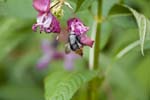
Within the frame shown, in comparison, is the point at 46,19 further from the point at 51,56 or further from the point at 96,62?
the point at 51,56

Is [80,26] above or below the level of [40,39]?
above

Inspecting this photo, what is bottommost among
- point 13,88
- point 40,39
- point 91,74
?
point 13,88

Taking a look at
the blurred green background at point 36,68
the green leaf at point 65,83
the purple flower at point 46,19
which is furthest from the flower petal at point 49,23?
the blurred green background at point 36,68

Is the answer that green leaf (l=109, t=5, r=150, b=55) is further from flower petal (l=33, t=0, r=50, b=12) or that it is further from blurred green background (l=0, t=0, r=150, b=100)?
blurred green background (l=0, t=0, r=150, b=100)

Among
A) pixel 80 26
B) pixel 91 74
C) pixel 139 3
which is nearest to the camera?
pixel 80 26

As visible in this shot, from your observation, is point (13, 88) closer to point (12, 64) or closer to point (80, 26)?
point (12, 64)

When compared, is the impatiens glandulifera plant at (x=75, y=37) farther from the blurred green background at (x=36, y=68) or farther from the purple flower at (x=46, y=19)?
the blurred green background at (x=36, y=68)

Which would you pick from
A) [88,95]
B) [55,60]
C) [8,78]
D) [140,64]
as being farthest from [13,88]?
[88,95]
